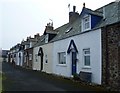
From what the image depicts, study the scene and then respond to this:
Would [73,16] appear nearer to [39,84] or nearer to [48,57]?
[48,57]

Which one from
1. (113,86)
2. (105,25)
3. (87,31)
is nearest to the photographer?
(113,86)

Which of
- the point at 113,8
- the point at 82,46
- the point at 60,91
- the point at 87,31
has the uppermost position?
the point at 113,8

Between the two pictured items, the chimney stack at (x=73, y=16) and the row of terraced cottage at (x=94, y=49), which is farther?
the chimney stack at (x=73, y=16)

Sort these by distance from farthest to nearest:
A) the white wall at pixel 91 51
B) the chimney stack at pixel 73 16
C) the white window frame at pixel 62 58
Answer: the chimney stack at pixel 73 16 < the white window frame at pixel 62 58 < the white wall at pixel 91 51

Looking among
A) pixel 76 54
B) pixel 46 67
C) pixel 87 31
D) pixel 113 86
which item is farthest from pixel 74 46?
pixel 46 67

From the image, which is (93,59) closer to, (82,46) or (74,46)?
(82,46)

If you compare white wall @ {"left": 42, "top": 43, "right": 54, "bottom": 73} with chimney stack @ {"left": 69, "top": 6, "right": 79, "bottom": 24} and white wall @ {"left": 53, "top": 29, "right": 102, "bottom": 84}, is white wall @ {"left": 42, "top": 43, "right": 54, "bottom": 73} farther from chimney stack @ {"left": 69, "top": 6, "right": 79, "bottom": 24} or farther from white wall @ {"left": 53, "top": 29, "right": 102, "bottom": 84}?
chimney stack @ {"left": 69, "top": 6, "right": 79, "bottom": 24}

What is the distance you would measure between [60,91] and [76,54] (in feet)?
24.6

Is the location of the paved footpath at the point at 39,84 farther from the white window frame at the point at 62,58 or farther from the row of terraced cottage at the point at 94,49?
the white window frame at the point at 62,58

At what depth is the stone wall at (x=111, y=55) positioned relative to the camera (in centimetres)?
1449

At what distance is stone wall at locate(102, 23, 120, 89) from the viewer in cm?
1449

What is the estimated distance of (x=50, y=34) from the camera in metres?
30.7

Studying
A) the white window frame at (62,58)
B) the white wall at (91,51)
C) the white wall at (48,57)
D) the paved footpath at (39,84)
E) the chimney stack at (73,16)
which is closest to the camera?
the paved footpath at (39,84)

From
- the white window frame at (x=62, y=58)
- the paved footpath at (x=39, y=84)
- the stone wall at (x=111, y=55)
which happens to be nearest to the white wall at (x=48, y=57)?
the white window frame at (x=62, y=58)
